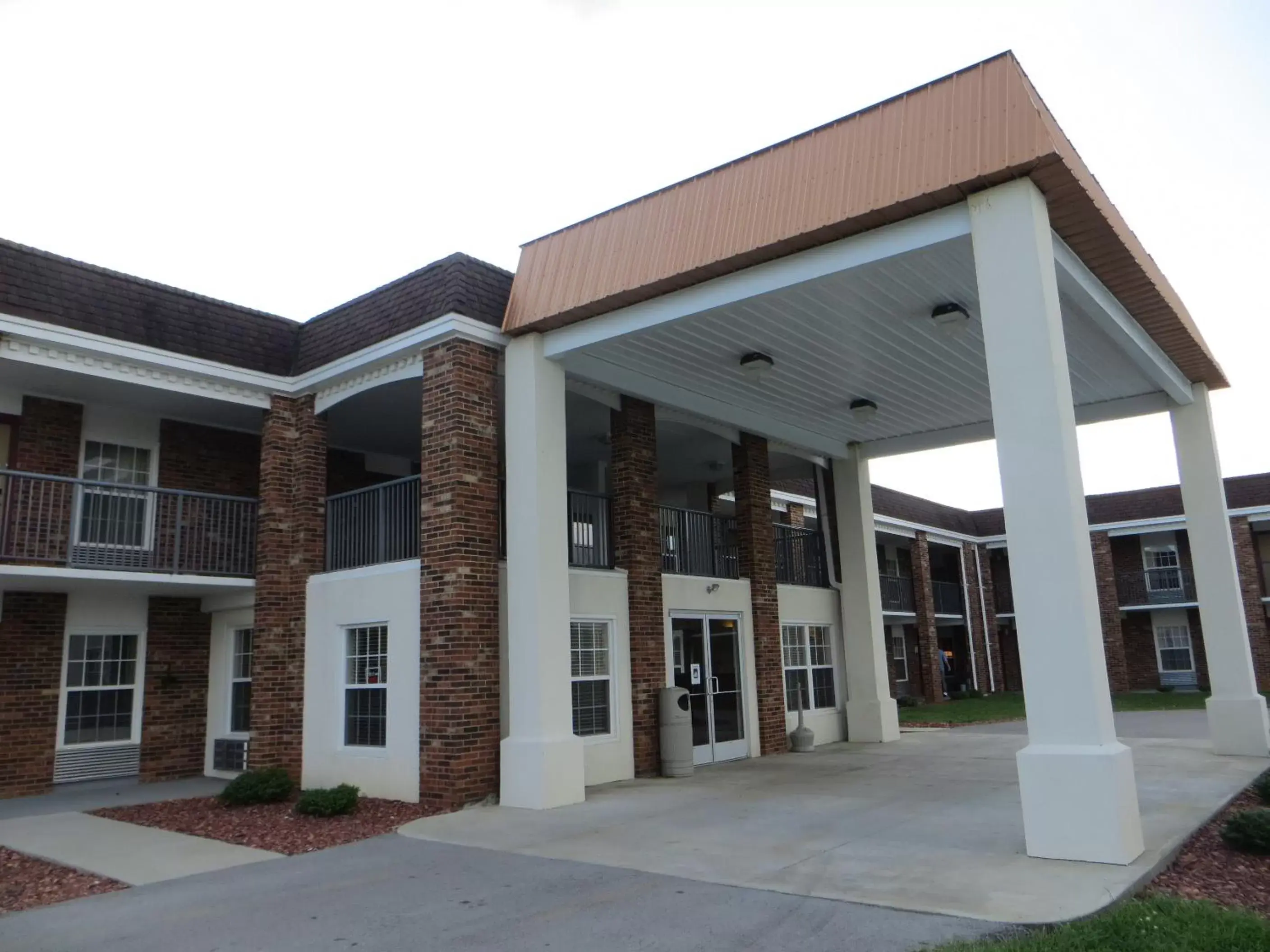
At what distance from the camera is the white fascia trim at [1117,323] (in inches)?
342

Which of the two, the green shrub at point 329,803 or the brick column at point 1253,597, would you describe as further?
the brick column at point 1253,597

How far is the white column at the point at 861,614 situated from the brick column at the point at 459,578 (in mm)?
7634

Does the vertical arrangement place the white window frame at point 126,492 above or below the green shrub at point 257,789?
above

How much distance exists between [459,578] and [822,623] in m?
8.44

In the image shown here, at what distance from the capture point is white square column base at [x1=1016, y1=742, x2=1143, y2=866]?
6.55 meters

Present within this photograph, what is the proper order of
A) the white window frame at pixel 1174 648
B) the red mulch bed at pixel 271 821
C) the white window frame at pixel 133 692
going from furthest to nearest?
the white window frame at pixel 1174 648 → the white window frame at pixel 133 692 → the red mulch bed at pixel 271 821

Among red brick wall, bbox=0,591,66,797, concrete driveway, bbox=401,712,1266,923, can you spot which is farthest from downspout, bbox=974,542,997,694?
red brick wall, bbox=0,591,66,797

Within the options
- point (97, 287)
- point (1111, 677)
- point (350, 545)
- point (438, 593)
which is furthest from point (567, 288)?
point (1111, 677)

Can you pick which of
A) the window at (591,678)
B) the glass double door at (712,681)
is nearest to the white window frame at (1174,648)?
the glass double door at (712,681)

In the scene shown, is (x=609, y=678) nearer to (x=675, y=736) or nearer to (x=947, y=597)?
(x=675, y=736)

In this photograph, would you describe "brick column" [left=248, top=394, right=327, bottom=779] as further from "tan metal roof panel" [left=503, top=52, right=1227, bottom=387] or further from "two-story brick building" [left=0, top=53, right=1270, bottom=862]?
"tan metal roof panel" [left=503, top=52, right=1227, bottom=387]

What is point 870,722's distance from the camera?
16.5 meters

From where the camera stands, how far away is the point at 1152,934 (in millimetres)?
5102

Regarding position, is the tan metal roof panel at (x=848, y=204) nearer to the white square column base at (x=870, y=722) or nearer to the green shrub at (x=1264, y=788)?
the green shrub at (x=1264, y=788)
